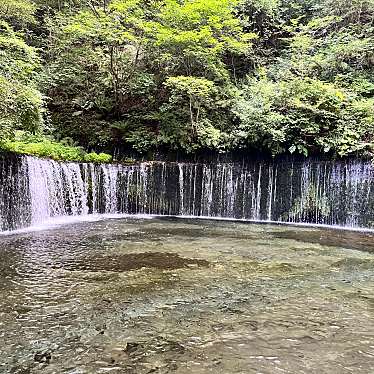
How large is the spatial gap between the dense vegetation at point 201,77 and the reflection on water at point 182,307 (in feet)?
21.8

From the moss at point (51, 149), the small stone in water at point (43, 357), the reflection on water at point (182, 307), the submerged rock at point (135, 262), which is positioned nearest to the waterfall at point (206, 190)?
the moss at point (51, 149)

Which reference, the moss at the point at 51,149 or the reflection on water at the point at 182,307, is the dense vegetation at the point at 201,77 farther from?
the reflection on water at the point at 182,307

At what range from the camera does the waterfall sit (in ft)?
41.1

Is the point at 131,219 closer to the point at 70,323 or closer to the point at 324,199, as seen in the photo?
the point at 324,199

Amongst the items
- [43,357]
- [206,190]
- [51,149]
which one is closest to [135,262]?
[43,357]

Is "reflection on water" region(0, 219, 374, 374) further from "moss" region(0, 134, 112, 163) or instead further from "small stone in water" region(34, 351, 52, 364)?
"moss" region(0, 134, 112, 163)

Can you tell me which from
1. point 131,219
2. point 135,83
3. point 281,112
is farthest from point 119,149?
point 281,112

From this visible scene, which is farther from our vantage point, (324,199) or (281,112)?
(281,112)

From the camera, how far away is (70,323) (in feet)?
14.0

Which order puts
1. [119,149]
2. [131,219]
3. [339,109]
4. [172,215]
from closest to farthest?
[131,219] < [339,109] < [172,215] < [119,149]

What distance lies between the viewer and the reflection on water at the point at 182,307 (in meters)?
3.51

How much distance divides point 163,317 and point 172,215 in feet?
34.9

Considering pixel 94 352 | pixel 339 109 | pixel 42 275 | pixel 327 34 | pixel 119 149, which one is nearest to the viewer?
pixel 94 352

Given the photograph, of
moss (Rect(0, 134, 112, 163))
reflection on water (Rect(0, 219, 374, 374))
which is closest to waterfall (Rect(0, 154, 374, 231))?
moss (Rect(0, 134, 112, 163))
